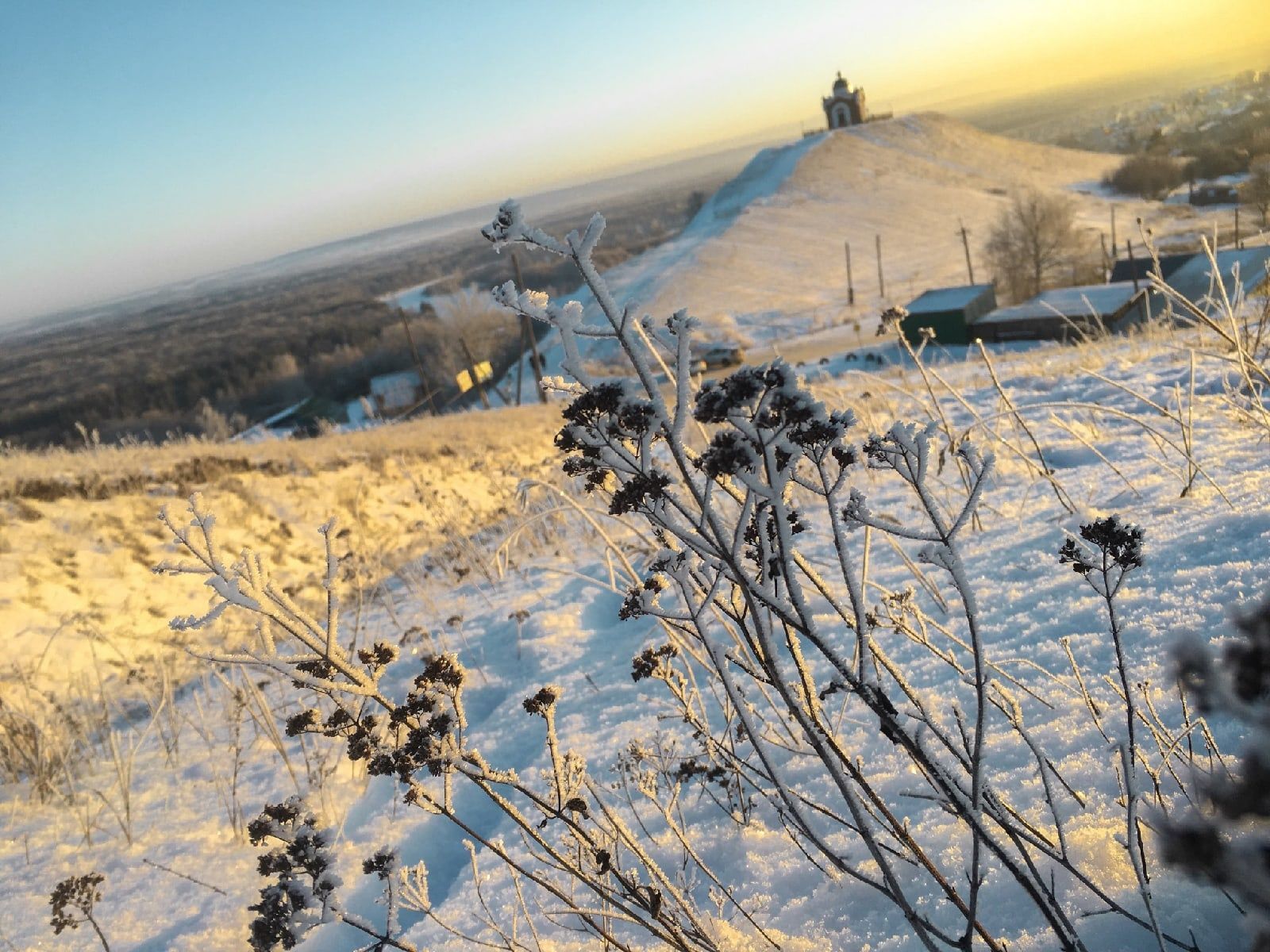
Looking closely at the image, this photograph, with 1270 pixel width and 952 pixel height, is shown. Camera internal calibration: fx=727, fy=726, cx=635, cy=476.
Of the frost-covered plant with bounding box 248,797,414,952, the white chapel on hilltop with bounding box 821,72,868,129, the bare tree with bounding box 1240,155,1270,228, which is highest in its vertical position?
the white chapel on hilltop with bounding box 821,72,868,129

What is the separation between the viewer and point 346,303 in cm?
9938

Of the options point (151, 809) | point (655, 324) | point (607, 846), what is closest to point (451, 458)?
point (151, 809)

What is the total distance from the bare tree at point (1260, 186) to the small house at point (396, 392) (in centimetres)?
3966

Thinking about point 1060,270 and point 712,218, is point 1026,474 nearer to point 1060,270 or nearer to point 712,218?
point 1060,270

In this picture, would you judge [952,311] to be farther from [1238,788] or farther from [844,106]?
[844,106]

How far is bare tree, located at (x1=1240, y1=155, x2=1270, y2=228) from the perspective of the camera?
13.7 metres

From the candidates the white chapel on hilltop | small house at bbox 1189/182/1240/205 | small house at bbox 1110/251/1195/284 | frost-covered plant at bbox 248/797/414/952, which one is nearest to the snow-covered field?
frost-covered plant at bbox 248/797/414/952

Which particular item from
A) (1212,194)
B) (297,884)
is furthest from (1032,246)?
(297,884)

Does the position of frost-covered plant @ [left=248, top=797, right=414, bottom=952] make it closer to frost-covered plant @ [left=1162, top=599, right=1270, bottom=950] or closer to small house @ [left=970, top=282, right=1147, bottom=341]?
frost-covered plant @ [left=1162, top=599, right=1270, bottom=950]

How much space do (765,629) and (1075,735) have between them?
127cm

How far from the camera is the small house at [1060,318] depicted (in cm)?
2862

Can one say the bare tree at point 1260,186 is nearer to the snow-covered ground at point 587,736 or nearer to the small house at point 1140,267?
the small house at point 1140,267

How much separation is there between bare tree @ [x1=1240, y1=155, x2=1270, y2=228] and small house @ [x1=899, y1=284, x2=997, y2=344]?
1684 centimetres

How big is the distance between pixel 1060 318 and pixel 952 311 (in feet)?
26.5
